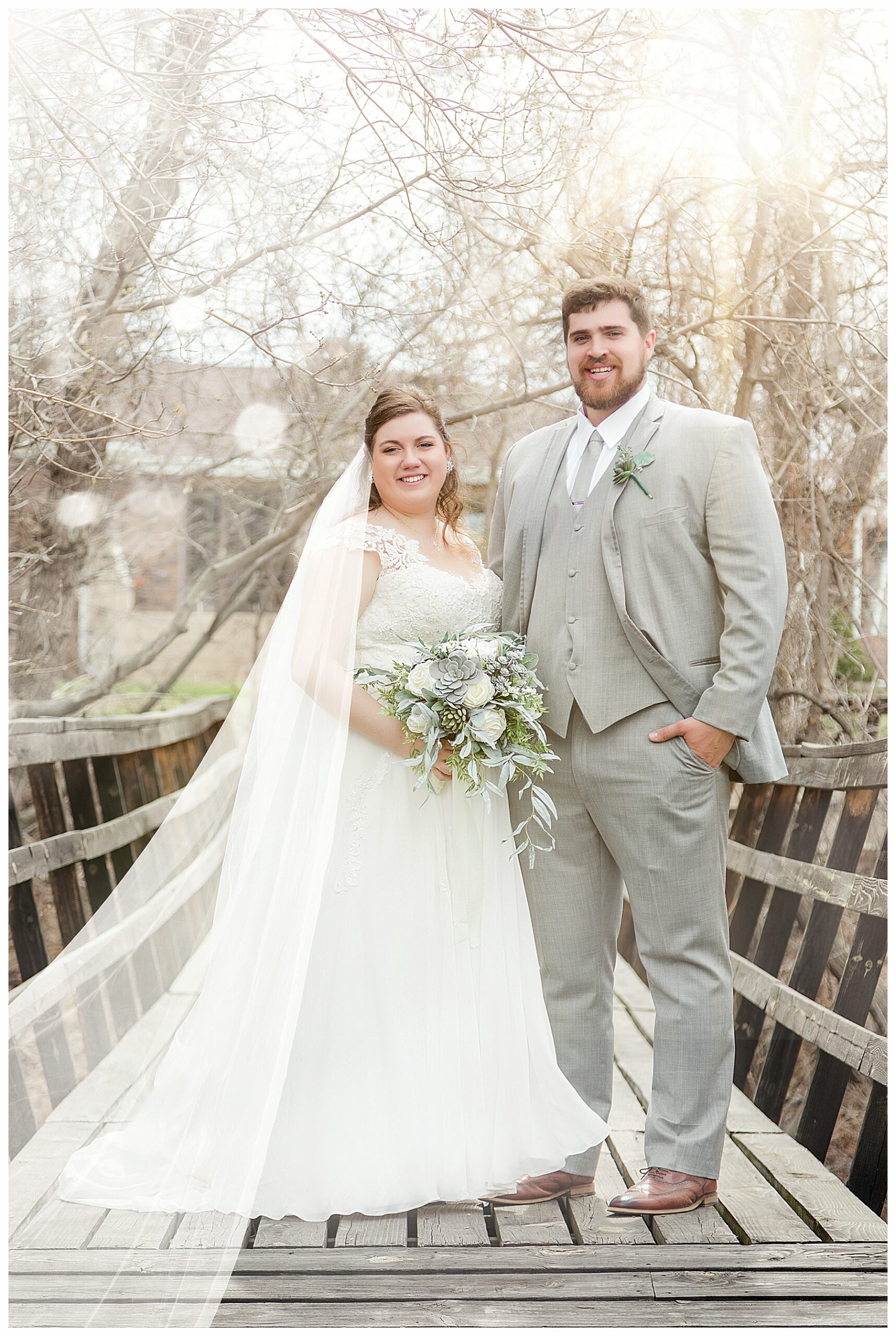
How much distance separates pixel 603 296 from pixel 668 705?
1.00 meters

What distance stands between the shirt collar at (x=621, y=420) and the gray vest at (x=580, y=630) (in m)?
0.09

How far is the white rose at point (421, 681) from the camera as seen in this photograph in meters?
2.54

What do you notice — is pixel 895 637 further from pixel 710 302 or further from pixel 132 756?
pixel 132 756

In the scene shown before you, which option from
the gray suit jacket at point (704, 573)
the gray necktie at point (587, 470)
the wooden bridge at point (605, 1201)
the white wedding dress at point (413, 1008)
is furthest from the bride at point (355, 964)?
the gray suit jacket at point (704, 573)

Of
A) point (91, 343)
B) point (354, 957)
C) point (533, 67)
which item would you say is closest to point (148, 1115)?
point (354, 957)

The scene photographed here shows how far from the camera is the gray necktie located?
2.68 metres

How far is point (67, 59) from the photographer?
3.30m

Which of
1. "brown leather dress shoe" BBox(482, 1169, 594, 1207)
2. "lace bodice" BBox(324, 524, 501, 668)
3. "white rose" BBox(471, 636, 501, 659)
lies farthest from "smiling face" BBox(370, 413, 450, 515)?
"brown leather dress shoe" BBox(482, 1169, 594, 1207)

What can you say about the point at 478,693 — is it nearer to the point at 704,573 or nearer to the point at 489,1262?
the point at 704,573

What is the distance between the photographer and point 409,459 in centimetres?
282

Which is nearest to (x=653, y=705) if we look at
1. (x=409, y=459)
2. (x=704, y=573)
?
(x=704, y=573)

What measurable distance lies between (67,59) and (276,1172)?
3257 mm

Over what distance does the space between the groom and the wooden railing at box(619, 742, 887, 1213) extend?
0.37 m

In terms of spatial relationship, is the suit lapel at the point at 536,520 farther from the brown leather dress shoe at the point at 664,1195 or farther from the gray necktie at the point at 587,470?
the brown leather dress shoe at the point at 664,1195
